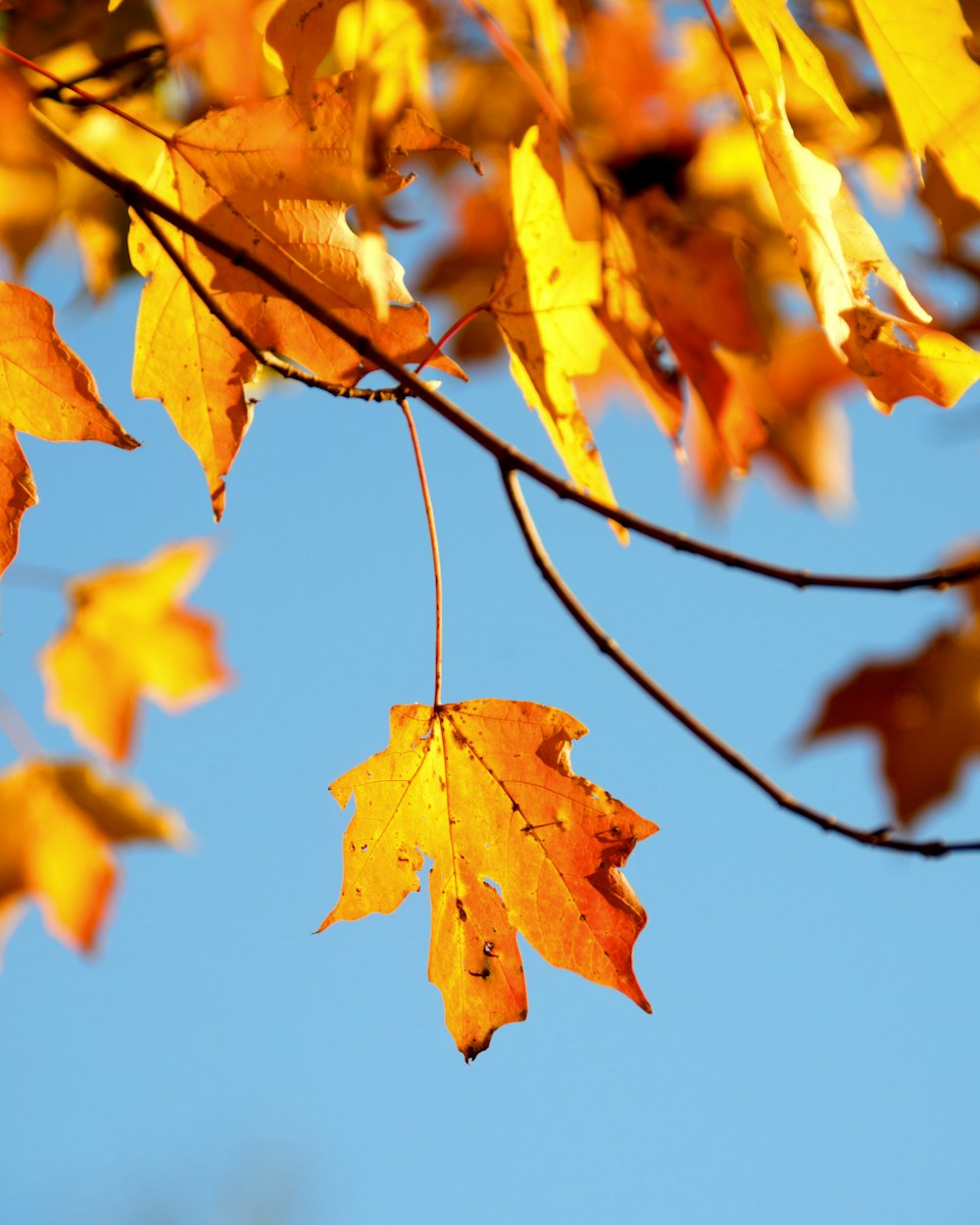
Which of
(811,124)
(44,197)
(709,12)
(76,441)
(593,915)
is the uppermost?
(811,124)

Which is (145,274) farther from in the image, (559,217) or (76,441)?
(559,217)

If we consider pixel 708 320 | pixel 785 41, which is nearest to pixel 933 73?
pixel 785 41

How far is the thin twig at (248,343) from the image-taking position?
0.65m

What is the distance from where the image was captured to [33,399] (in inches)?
30.5

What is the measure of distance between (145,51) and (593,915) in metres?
0.82

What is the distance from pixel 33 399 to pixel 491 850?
46cm

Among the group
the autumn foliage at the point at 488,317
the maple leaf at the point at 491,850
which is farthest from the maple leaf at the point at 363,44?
the maple leaf at the point at 491,850

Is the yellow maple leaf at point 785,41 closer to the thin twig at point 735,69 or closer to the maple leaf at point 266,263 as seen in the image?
the thin twig at point 735,69

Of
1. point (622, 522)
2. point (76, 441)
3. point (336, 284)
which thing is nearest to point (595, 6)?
point (336, 284)

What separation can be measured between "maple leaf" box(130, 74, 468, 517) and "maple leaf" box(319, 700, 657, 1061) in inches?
10.3

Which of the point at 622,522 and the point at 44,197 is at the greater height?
the point at 44,197

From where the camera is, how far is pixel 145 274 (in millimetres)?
787

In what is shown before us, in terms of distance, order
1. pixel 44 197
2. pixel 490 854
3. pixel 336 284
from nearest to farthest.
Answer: pixel 336 284 < pixel 490 854 < pixel 44 197

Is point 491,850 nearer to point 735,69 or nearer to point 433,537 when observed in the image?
point 433,537
